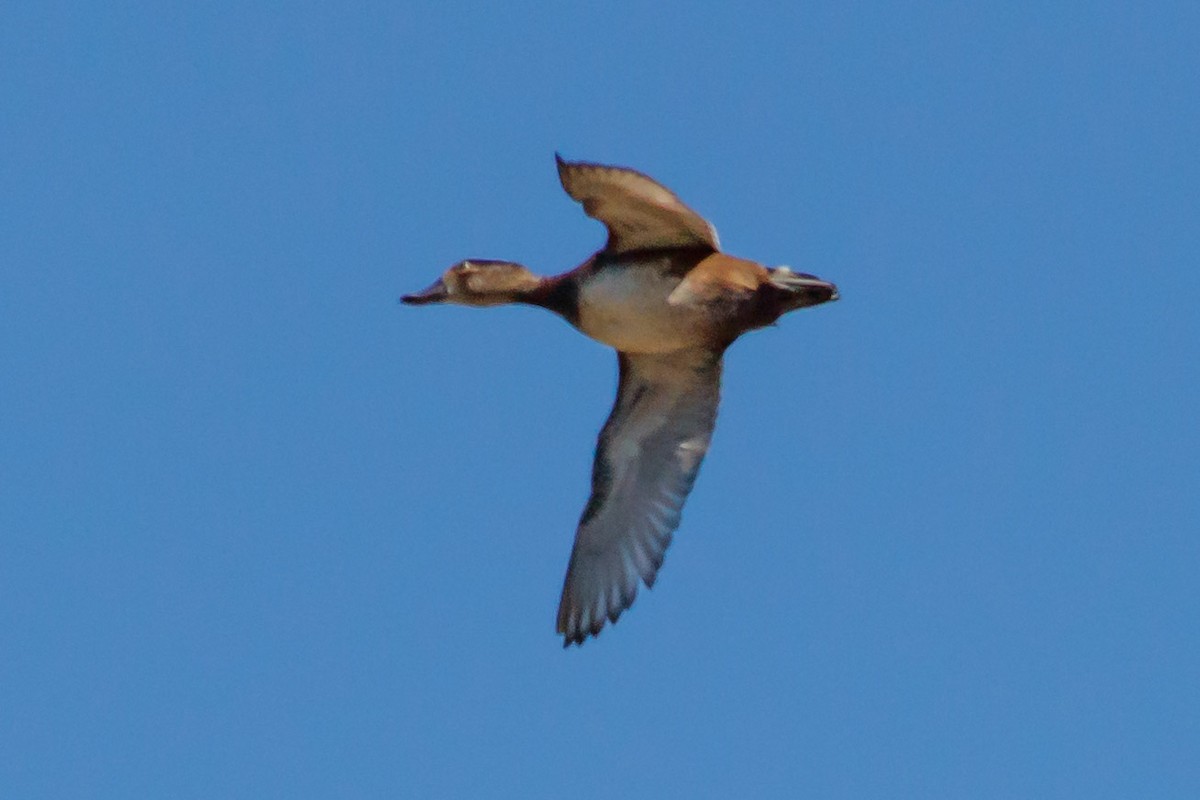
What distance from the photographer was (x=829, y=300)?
46.4ft

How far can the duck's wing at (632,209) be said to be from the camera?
1311 centimetres

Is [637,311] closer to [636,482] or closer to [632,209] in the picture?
[632,209]

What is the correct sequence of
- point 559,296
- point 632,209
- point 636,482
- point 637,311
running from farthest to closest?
1. point 636,482
2. point 559,296
3. point 637,311
4. point 632,209

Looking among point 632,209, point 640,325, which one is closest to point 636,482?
point 640,325

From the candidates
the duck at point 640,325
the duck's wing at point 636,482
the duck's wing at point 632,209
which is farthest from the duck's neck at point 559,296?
the duck's wing at point 636,482

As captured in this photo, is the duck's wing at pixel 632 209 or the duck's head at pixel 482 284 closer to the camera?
the duck's wing at pixel 632 209

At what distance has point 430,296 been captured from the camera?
1492 cm

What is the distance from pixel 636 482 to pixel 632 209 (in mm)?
2212

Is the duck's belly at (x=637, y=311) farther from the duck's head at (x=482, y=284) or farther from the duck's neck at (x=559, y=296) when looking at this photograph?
the duck's head at (x=482, y=284)

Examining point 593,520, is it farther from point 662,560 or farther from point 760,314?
point 760,314

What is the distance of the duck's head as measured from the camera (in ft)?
47.7

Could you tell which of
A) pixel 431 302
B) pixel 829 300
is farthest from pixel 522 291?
pixel 829 300

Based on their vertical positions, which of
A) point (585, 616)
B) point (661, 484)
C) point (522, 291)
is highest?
point (522, 291)

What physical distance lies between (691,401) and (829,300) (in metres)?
1.22
